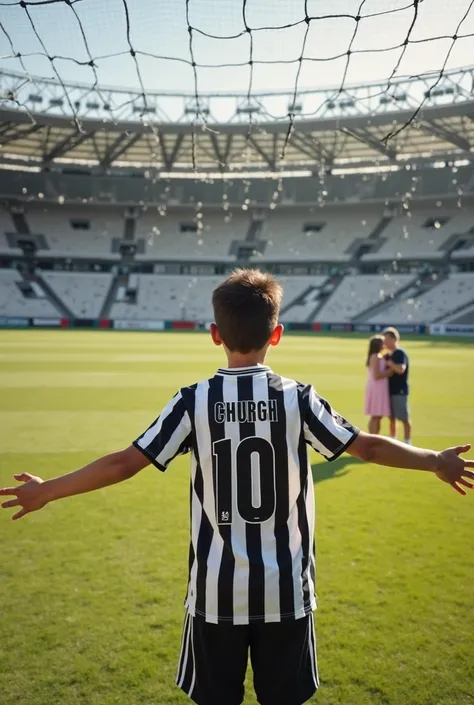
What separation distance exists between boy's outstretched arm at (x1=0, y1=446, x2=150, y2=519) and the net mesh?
5313mm

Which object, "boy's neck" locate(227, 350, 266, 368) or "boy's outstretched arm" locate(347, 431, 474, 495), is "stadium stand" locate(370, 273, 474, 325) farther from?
"boy's neck" locate(227, 350, 266, 368)

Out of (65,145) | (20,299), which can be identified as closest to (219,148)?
(65,145)

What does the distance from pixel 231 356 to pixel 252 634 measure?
3.49 ft

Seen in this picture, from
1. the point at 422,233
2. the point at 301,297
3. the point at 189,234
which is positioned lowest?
the point at 301,297

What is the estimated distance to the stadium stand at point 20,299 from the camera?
154 feet

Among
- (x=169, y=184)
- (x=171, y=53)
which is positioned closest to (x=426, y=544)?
(x=171, y=53)

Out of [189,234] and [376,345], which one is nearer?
[376,345]

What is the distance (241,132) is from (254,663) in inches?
1611

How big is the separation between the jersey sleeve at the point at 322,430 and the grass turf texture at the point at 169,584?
1702 millimetres

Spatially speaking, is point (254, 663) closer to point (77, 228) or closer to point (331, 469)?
point (331, 469)

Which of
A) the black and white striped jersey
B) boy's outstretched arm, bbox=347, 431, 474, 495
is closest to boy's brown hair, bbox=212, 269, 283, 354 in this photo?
the black and white striped jersey

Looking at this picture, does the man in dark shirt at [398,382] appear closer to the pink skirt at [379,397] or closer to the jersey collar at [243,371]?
the pink skirt at [379,397]

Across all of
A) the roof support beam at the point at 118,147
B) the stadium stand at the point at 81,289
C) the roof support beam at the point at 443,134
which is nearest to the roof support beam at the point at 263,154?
the roof support beam at the point at 118,147

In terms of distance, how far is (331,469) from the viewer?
23.6 feet
